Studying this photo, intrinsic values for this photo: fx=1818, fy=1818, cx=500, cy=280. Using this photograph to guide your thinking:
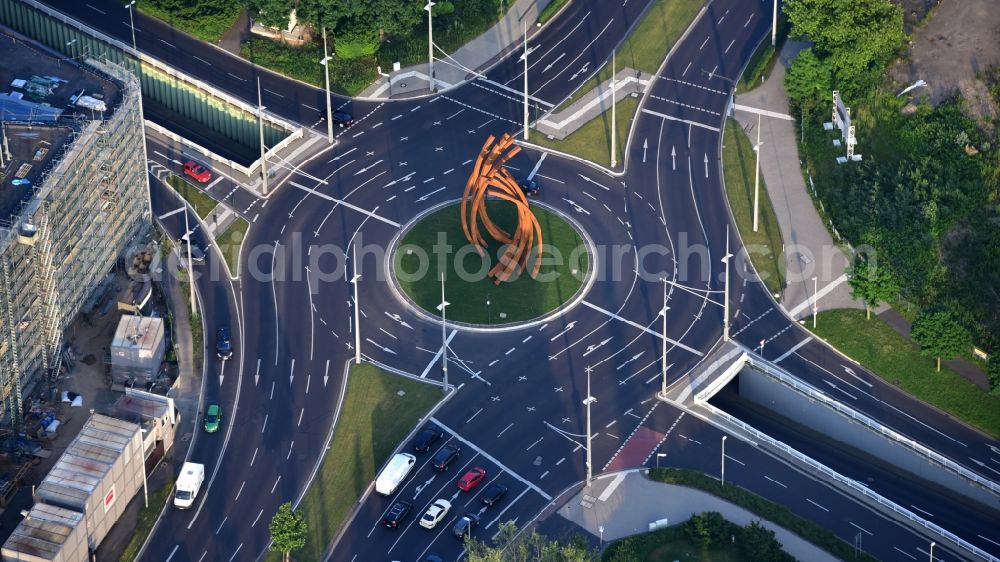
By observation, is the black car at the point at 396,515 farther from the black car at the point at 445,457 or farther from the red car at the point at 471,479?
the black car at the point at 445,457

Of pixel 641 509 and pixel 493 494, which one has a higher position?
pixel 641 509

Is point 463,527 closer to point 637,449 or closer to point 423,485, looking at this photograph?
point 423,485

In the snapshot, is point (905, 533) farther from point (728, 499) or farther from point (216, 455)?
point (216, 455)

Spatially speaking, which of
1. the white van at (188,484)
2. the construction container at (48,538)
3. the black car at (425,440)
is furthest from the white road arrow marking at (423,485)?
the construction container at (48,538)

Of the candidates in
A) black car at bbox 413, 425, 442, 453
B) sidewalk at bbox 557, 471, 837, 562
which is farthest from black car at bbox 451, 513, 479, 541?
black car at bbox 413, 425, 442, 453

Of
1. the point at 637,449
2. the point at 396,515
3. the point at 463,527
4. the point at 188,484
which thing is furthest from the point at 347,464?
the point at 637,449
